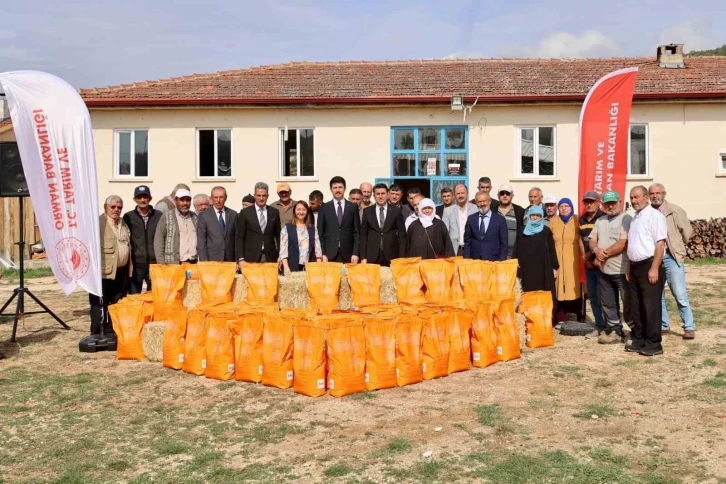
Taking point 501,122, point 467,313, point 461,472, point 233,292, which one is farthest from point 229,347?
point 501,122

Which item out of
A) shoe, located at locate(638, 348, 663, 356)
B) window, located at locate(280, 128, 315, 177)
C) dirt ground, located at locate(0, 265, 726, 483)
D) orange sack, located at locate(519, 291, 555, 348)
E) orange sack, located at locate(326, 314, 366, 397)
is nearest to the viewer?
dirt ground, located at locate(0, 265, 726, 483)

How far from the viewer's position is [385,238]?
30.4ft

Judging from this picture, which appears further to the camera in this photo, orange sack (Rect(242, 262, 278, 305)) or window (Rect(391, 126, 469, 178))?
window (Rect(391, 126, 469, 178))

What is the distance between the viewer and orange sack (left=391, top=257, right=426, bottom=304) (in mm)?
8516

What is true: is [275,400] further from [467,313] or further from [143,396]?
[467,313]

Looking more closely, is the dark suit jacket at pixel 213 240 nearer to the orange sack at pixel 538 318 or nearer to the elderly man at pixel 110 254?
the elderly man at pixel 110 254

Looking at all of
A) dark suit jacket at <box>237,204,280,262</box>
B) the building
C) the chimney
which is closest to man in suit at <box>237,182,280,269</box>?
dark suit jacket at <box>237,204,280,262</box>

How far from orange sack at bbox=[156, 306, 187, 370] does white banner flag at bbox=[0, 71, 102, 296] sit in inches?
51.5

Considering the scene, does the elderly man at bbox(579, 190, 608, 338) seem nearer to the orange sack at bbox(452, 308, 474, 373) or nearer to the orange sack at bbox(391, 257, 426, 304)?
the orange sack at bbox(391, 257, 426, 304)

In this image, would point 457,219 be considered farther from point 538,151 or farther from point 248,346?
point 538,151

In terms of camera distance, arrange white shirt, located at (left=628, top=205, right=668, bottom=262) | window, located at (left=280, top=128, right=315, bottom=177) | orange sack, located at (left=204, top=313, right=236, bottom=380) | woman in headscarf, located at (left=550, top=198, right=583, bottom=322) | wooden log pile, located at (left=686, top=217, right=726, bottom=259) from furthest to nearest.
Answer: window, located at (left=280, top=128, right=315, bottom=177)
wooden log pile, located at (left=686, top=217, right=726, bottom=259)
woman in headscarf, located at (left=550, top=198, right=583, bottom=322)
white shirt, located at (left=628, top=205, right=668, bottom=262)
orange sack, located at (left=204, top=313, right=236, bottom=380)

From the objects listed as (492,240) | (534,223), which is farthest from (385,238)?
(534,223)

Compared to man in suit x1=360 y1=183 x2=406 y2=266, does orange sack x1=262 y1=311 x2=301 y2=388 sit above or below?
A: below

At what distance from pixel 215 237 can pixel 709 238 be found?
14.4 metres
